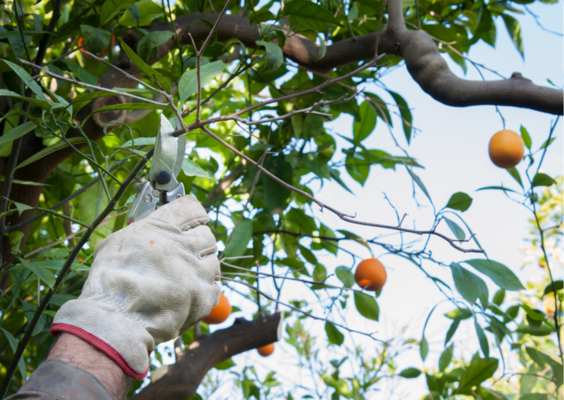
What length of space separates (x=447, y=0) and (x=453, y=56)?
7.2 inches

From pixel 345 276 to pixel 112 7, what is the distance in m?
0.79

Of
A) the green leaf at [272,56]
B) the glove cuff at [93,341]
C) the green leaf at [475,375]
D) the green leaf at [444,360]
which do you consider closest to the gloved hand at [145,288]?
the glove cuff at [93,341]

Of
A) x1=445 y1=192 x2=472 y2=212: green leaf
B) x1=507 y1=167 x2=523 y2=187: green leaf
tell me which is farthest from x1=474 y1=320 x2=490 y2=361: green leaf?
x1=507 y1=167 x2=523 y2=187: green leaf

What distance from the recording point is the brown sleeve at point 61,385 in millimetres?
424

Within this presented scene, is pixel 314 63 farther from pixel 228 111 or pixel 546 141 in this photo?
pixel 546 141

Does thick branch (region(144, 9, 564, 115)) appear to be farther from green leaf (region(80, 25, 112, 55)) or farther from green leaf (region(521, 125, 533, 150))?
green leaf (region(521, 125, 533, 150))

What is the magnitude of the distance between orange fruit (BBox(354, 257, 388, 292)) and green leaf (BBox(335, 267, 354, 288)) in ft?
0.10

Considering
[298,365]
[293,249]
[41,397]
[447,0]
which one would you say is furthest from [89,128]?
[298,365]

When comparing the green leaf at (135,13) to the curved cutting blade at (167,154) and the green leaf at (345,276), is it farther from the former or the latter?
the green leaf at (345,276)

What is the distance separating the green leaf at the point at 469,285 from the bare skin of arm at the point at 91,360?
0.71 metres

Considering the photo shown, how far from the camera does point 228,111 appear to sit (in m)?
1.36

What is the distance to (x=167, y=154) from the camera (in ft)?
1.76

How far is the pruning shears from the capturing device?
524 mm

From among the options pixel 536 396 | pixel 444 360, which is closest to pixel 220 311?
pixel 444 360
